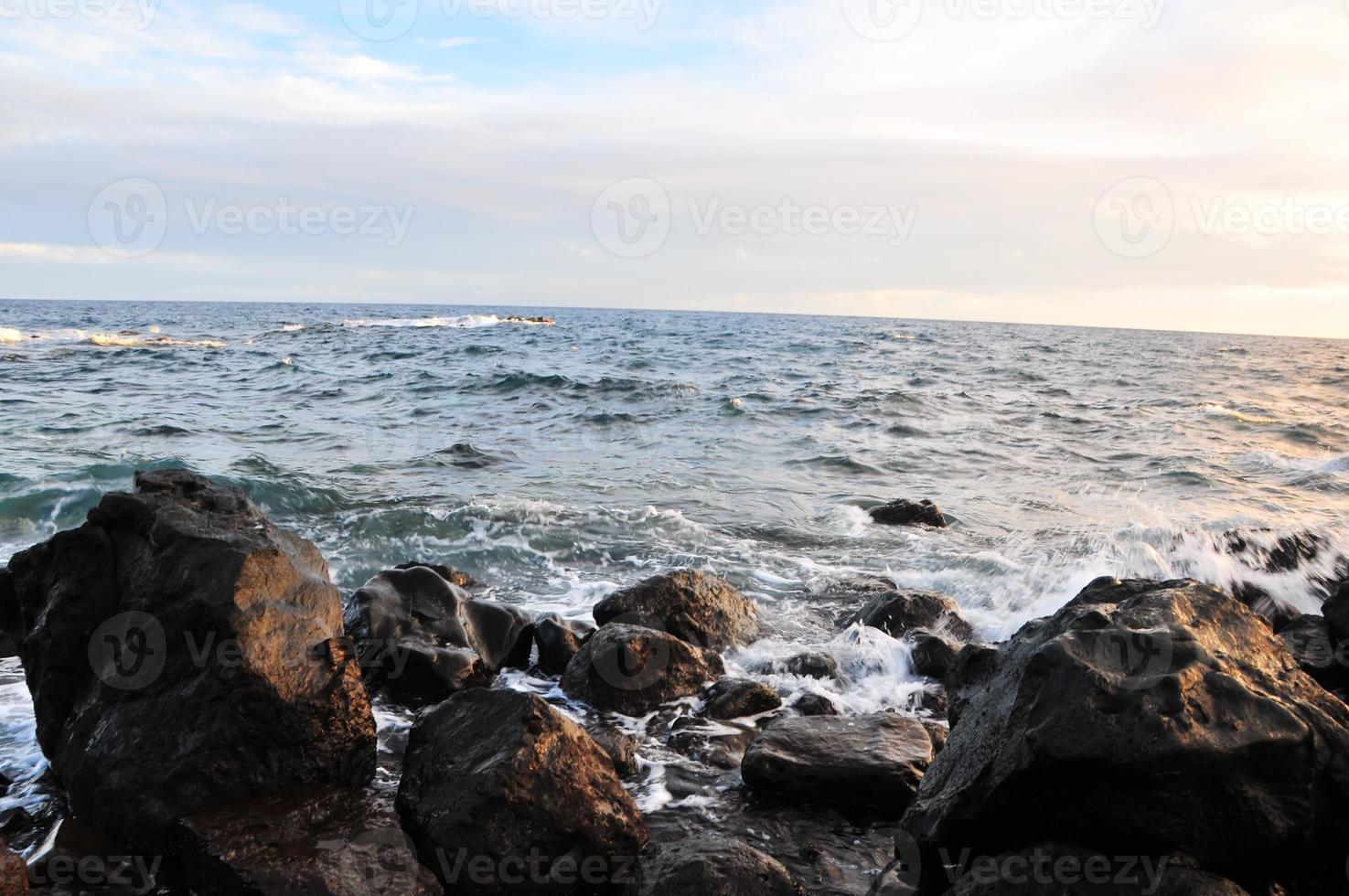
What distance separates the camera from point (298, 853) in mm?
3371

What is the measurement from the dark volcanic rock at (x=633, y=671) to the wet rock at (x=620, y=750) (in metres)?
0.58

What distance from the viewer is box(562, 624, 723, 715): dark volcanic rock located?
5.47 meters

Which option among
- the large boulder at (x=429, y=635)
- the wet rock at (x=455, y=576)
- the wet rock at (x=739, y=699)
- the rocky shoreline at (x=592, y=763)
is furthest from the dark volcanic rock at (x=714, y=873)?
the wet rock at (x=455, y=576)

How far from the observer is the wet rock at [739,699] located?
5.39 m

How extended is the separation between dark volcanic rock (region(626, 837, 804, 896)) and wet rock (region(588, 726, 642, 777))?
37.6 inches

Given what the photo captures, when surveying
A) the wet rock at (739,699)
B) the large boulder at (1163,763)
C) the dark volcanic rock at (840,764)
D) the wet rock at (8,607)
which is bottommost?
the wet rock at (739,699)

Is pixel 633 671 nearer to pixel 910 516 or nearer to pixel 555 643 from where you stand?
pixel 555 643

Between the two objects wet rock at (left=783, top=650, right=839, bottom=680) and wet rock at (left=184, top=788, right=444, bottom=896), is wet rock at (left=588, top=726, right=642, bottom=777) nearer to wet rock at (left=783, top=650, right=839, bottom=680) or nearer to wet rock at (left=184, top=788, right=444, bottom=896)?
wet rock at (left=184, top=788, right=444, bottom=896)

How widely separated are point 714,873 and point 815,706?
7.55ft

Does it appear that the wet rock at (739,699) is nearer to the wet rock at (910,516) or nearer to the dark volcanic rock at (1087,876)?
the dark volcanic rock at (1087,876)

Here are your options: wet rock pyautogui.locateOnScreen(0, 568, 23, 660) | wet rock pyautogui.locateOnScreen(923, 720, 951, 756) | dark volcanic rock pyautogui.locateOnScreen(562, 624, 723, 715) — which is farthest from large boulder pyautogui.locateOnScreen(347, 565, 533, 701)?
wet rock pyautogui.locateOnScreen(923, 720, 951, 756)

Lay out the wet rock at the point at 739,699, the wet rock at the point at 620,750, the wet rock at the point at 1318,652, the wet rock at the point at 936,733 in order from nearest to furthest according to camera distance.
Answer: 1. the wet rock at the point at 620,750
2. the wet rock at the point at 936,733
3. the wet rock at the point at 739,699
4. the wet rock at the point at 1318,652

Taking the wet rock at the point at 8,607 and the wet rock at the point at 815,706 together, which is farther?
the wet rock at the point at 815,706

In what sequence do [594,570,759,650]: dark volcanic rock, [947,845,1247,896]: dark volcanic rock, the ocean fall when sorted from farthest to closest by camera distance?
the ocean
[594,570,759,650]: dark volcanic rock
[947,845,1247,896]: dark volcanic rock
